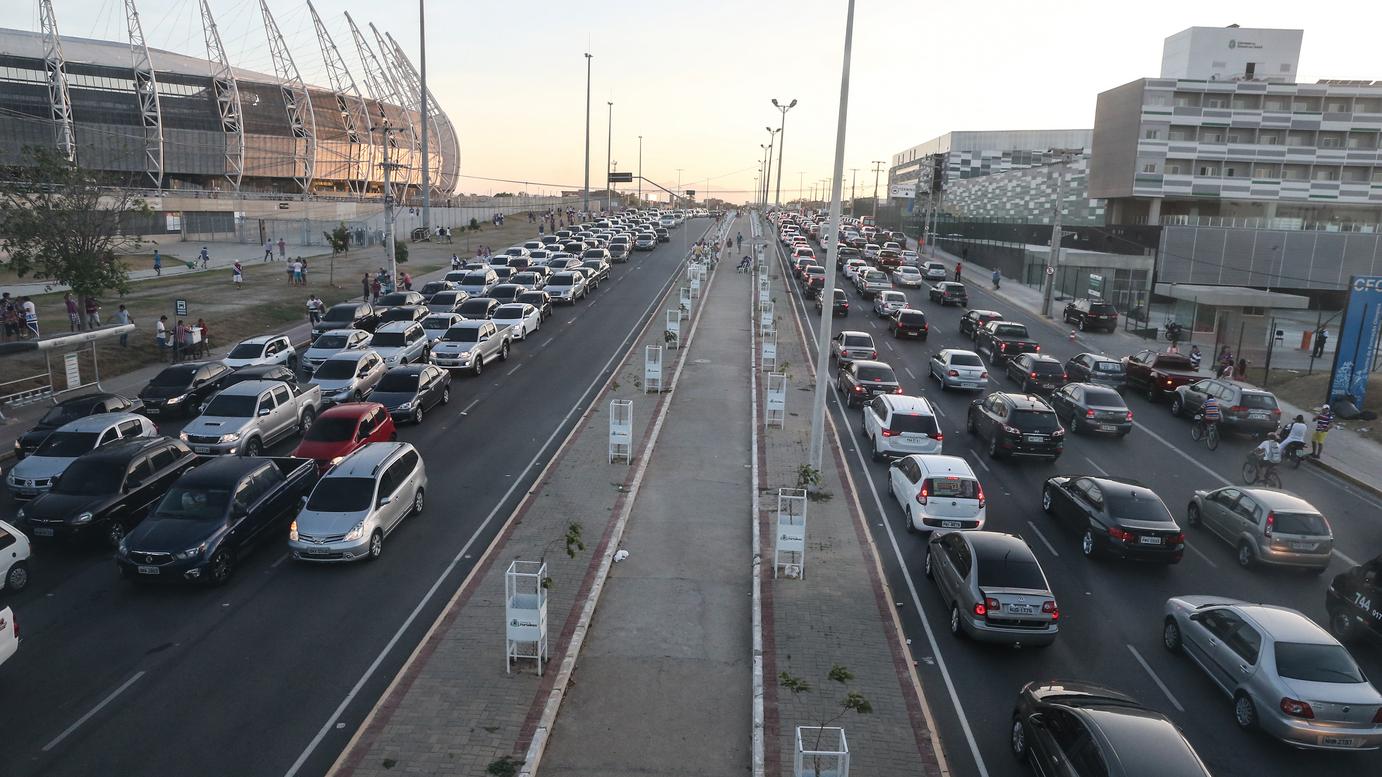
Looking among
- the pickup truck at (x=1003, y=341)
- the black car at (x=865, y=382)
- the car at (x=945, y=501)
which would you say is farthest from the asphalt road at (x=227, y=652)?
the pickup truck at (x=1003, y=341)

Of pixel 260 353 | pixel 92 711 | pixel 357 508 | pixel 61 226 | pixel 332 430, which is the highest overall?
pixel 61 226

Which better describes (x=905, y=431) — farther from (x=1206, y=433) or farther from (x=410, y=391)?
(x=410, y=391)

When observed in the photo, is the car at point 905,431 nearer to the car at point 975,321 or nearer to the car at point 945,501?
the car at point 945,501

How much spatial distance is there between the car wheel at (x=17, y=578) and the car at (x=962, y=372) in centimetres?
2531

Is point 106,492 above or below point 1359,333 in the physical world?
below

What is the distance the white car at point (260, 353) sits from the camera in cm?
2714

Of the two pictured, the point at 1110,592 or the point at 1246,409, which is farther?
the point at 1246,409

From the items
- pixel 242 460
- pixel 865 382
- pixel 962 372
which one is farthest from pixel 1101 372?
pixel 242 460

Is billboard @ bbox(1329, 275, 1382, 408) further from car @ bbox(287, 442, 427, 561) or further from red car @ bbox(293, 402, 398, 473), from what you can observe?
red car @ bbox(293, 402, 398, 473)

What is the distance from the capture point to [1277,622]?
11.2m

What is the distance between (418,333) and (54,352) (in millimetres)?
12129

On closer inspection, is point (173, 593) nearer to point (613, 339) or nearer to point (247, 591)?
point (247, 591)

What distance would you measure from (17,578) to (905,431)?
18.0 meters

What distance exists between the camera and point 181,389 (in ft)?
78.9
